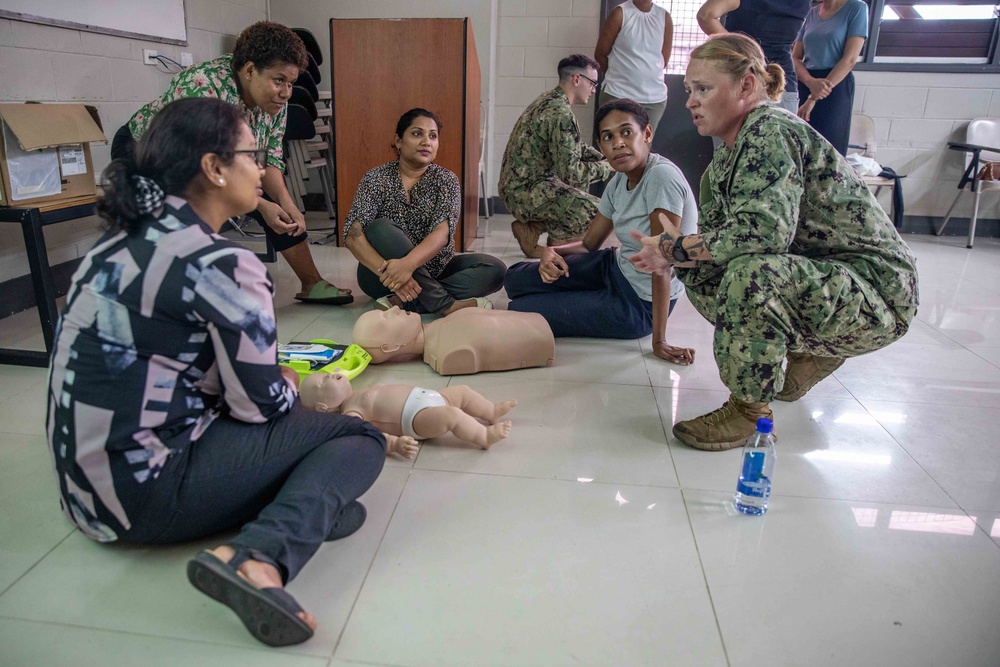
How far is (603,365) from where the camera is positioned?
7.82 ft

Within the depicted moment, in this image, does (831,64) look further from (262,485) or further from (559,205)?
(262,485)

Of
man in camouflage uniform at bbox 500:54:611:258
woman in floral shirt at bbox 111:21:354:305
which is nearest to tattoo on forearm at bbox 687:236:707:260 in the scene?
woman in floral shirt at bbox 111:21:354:305

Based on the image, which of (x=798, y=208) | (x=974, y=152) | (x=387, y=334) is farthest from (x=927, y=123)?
(x=387, y=334)

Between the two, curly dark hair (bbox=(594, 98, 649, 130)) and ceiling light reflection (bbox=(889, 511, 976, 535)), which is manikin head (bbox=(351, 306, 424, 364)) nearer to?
curly dark hair (bbox=(594, 98, 649, 130))

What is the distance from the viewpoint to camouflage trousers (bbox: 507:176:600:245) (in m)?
3.70

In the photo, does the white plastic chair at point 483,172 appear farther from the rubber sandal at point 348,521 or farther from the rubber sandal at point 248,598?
the rubber sandal at point 248,598

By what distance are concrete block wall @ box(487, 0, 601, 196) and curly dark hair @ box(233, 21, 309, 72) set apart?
122 inches

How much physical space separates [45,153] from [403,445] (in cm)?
160

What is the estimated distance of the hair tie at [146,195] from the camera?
1.13 meters

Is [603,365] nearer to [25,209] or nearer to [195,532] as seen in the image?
[195,532]

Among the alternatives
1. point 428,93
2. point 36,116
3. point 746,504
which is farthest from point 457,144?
point 746,504

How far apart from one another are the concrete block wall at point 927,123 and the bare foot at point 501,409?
4.45 metres

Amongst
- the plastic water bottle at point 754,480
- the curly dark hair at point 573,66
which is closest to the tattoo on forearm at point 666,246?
the plastic water bottle at point 754,480

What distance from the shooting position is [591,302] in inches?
103
